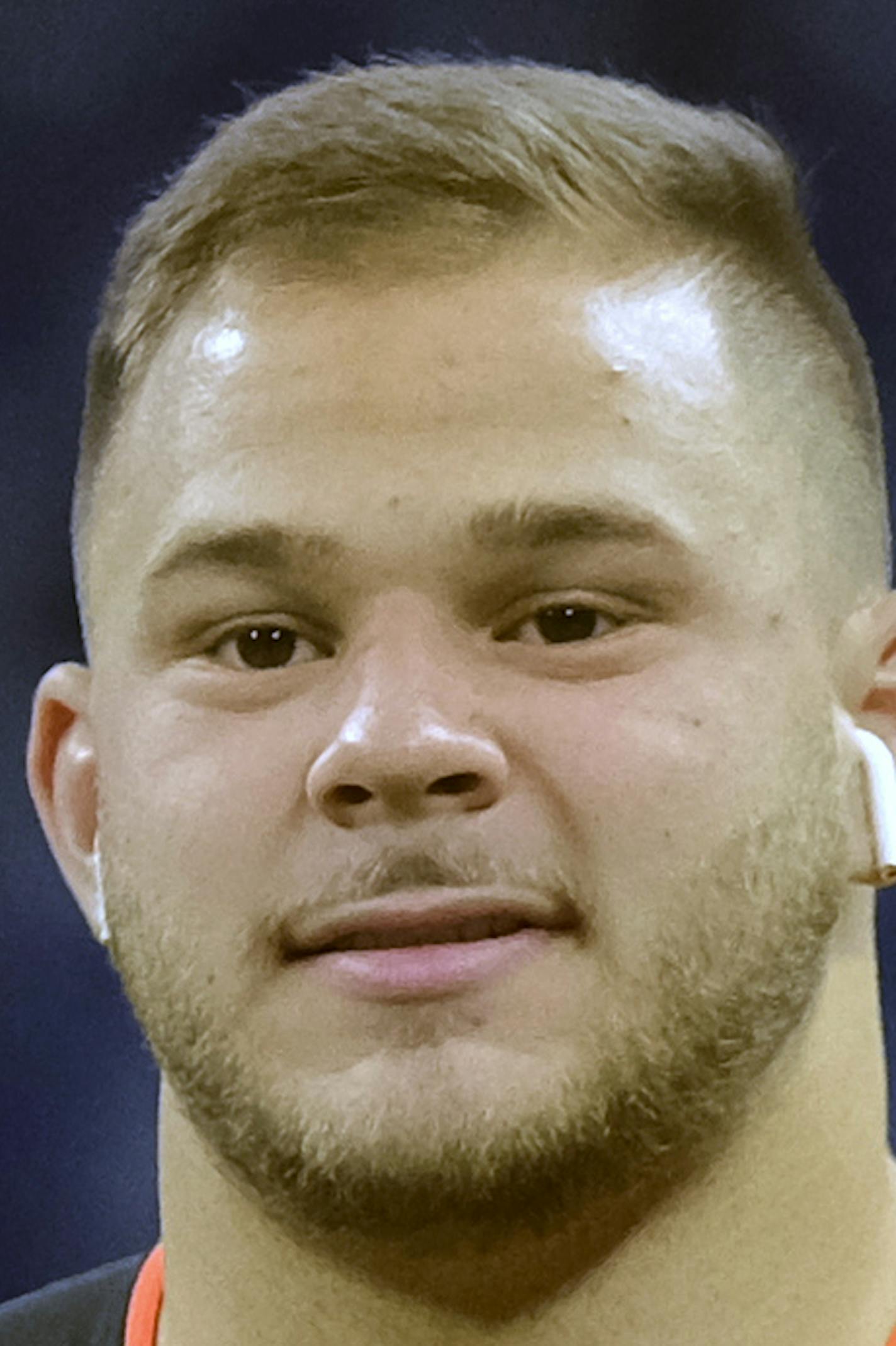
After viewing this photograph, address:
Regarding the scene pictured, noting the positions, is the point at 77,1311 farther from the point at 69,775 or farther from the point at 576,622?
the point at 576,622

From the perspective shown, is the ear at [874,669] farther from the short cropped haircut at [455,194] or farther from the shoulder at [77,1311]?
the shoulder at [77,1311]

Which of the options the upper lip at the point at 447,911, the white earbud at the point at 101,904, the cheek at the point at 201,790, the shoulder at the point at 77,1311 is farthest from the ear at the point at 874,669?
the shoulder at the point at 77,1311

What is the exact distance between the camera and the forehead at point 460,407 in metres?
1.13

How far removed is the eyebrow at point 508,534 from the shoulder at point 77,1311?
2.11ft

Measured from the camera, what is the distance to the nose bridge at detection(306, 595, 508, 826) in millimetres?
1067

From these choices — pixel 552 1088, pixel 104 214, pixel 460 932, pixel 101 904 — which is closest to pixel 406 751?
pixel 460 932

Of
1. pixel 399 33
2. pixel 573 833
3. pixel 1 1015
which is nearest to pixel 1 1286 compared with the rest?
pixel 1 1015

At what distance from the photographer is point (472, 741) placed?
1.07 metres

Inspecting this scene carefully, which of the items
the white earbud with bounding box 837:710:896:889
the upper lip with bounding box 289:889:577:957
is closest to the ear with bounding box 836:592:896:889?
the white earbud with bounding box 837:710:896:889

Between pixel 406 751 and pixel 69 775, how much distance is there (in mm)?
388

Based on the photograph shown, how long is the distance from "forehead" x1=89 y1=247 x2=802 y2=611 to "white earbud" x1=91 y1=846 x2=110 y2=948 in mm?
223

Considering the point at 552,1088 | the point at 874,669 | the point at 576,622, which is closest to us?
the point at 552,1088

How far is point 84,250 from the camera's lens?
58.2 inches

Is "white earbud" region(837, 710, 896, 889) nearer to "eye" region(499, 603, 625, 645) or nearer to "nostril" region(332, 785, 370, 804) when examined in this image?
"eye" region(499, 603, 625, 645)
